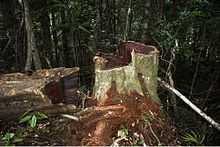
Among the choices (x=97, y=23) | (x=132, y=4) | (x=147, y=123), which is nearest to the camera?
(x=147, y=123)

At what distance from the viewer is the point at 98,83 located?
3.21 meters

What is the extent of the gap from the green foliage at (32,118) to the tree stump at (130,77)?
0.52m

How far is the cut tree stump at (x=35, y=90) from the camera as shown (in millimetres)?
3201

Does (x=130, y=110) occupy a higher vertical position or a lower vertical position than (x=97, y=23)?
lower

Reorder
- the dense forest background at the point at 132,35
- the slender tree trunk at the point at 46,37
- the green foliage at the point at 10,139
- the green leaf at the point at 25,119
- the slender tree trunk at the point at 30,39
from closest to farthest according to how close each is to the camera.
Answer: the green foliage at the point at 10,139
the green leaf at the point at 25,119
the slender tree trunk at the point at 30,39
the dense forest background at the point at 132,35
the slender tree trunk at the point at 46,37

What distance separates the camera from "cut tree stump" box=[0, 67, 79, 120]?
10.5 ft

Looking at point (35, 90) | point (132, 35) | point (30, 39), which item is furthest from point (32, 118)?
point (132, 35)

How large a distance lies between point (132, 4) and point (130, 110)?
4.77m

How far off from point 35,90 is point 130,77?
34.1 inches

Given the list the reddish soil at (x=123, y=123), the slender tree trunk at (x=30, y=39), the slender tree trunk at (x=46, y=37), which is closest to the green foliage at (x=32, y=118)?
the reddish soil at (x=123, y=123)

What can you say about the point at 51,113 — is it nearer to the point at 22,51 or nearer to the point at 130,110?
the point at 130,110

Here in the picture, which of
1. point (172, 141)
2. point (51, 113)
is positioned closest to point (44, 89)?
point (51, 113)

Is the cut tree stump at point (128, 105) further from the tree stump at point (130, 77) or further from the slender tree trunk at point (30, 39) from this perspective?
the slender tree trunk at point (30, 39)

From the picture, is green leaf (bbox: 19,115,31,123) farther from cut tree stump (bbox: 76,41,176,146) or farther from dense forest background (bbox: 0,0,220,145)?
dense forest background (bbox: 0,0,220,145)
